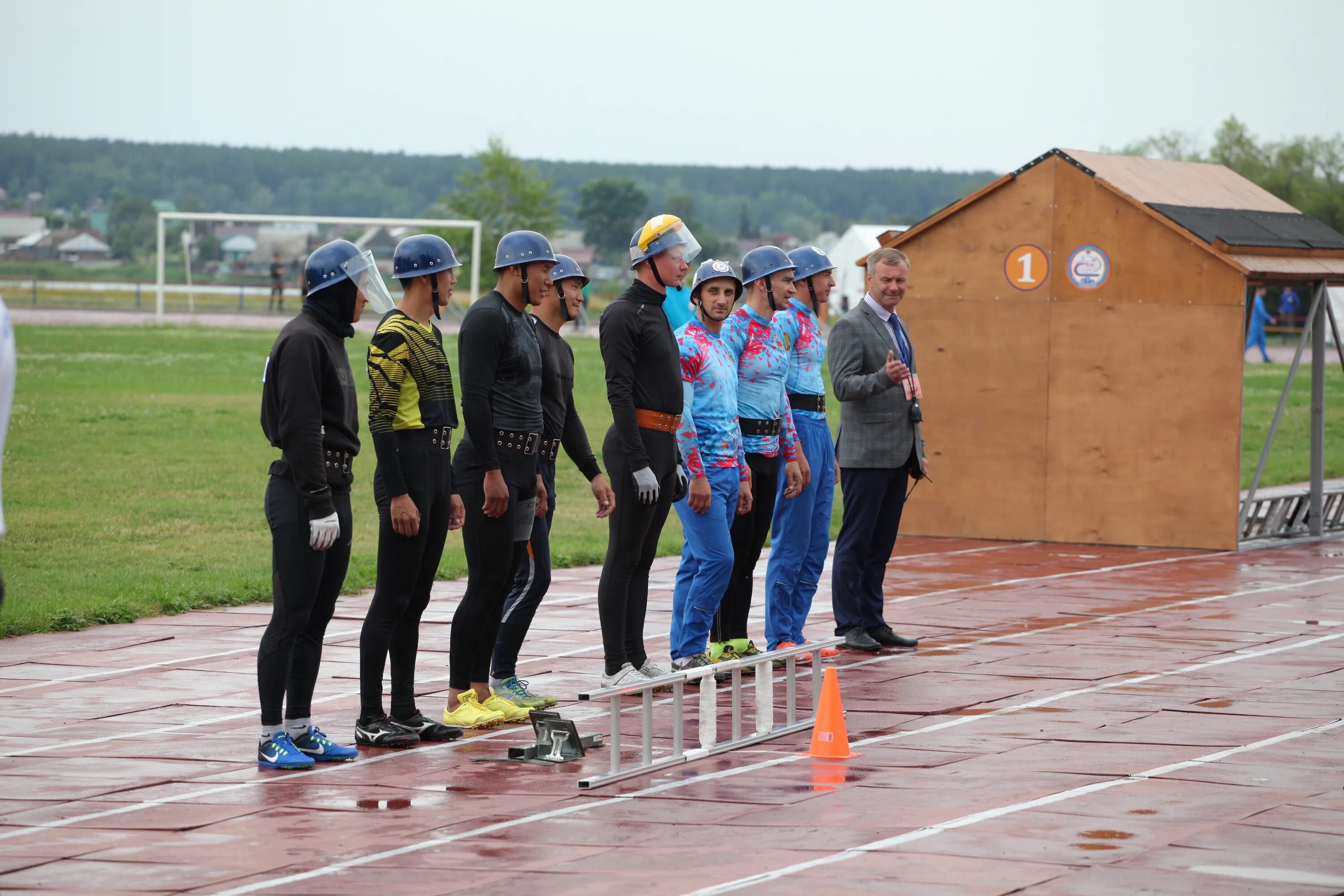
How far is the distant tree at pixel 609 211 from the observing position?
140 metres

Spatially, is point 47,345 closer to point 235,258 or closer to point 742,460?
point 742,460

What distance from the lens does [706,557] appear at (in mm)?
8602

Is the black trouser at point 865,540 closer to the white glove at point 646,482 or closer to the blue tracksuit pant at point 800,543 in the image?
the blue tracksuit pant at point 800,543

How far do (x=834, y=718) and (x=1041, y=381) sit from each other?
8.35 meters

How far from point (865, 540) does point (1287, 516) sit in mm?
7422

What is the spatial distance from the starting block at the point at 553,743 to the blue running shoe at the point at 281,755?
0.82 m

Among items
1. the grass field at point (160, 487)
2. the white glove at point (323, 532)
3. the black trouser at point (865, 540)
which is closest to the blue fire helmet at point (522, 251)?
the white glove at point (323, 532)

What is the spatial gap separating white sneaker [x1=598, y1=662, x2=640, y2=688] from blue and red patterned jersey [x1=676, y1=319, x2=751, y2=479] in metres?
1.06

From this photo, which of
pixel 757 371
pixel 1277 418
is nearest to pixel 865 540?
pixel 757 371

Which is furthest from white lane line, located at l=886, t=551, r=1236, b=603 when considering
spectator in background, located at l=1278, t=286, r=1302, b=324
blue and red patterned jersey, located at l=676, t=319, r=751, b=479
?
spectator in background, located at l=1278, t=286, r=1302, b=324

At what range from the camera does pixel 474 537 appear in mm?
7660

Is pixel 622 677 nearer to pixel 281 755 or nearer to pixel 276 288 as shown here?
pixel 281 755

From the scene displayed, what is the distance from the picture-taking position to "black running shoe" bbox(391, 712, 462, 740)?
7.42 m

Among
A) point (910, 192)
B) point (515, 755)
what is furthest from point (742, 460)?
point (910, 192)
